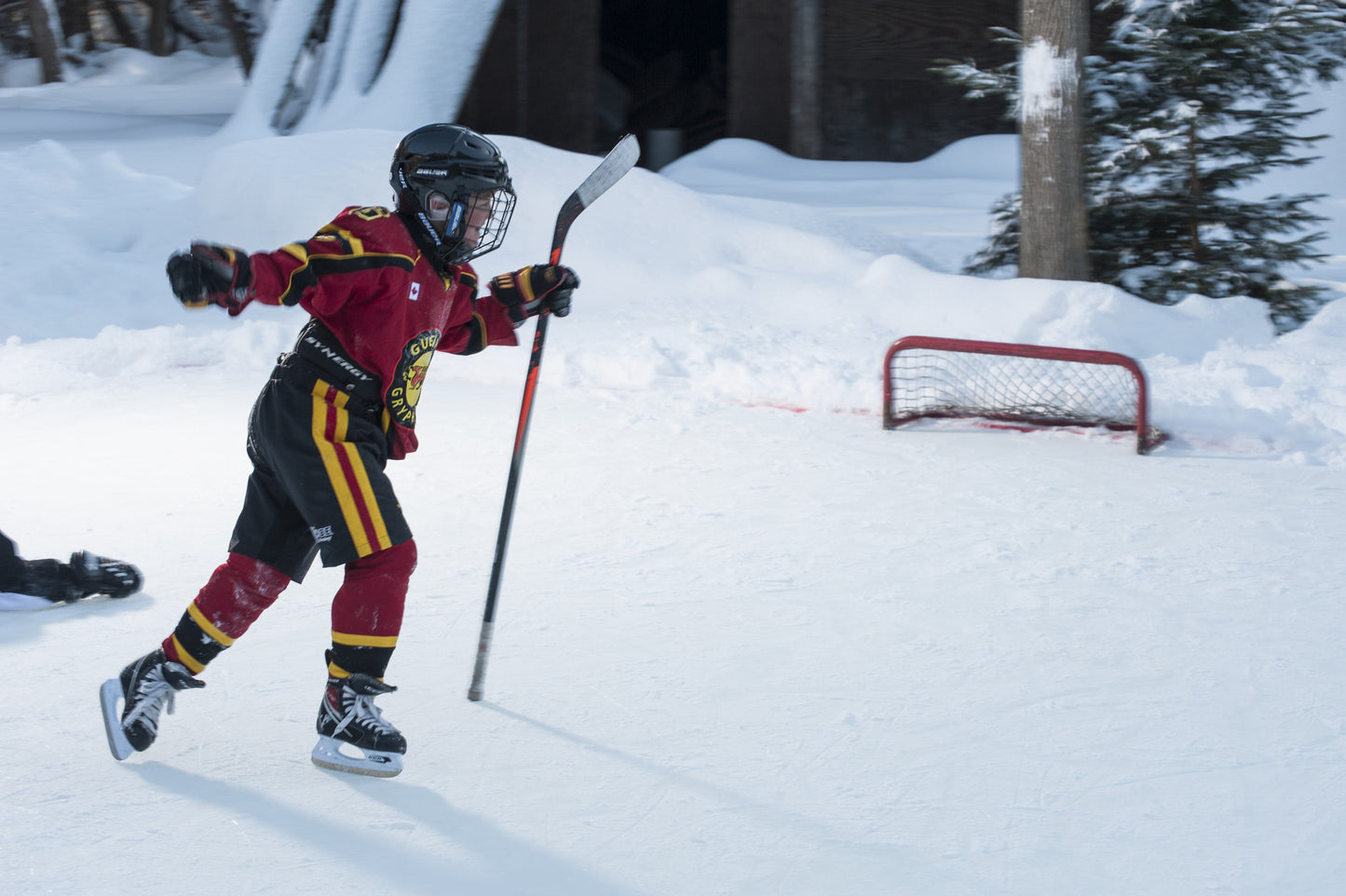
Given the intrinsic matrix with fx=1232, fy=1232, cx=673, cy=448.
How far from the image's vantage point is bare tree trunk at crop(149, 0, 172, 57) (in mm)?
23406

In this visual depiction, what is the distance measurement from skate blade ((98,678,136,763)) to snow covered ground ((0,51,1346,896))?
5cm

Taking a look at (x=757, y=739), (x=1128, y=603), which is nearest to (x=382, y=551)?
(x=757, y=739)

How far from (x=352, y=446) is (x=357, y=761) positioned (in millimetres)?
657

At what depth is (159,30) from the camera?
23562 mm

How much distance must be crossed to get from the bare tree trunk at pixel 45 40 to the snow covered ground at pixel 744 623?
596 inches

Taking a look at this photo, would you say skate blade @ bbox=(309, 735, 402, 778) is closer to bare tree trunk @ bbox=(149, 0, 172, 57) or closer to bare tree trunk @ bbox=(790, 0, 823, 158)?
bare tree trunk @ bbox=(790, 0, 823, 158)

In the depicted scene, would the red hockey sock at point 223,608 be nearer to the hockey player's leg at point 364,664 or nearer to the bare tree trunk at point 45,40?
the hockey player's leg at point 364,664

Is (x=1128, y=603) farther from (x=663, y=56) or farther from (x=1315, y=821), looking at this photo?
(x=663, y=56)

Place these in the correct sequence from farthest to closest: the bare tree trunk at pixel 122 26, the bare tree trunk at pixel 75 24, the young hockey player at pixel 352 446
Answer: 1. the bare tree trunk at pixel 122 26
2. the bare tree trunk at pixel 75 24
3. the young hockey player at pixel 352 446

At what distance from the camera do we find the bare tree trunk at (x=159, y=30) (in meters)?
23.4

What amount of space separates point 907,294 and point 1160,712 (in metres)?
4.75

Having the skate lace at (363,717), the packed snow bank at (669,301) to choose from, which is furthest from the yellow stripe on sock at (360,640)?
the packed snow bank at (669,301)

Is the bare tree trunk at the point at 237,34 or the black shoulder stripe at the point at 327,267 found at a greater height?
the bare tree trunk at the point at 237,34

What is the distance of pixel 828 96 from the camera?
1324 cm
